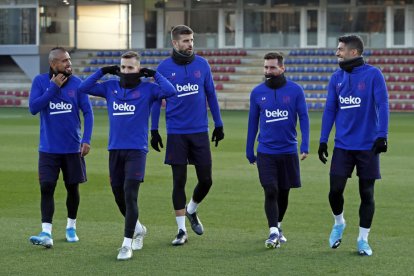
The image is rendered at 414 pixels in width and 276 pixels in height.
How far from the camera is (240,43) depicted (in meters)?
53.3

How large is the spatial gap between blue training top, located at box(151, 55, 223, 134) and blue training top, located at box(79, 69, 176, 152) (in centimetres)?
64

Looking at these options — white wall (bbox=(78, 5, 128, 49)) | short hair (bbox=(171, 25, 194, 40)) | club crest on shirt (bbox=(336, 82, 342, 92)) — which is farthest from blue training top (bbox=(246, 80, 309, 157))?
white wall (bbox=(78, 5, 128, 49))

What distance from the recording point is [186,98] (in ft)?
33.6

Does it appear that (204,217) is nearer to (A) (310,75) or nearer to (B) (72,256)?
(B) (72,256)

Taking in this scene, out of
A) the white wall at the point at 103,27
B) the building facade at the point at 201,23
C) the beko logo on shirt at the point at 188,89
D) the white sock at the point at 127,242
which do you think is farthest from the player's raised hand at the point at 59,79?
the white wall at the point at 103,27

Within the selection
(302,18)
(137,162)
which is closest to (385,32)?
(302,18)

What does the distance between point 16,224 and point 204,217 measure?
214cm

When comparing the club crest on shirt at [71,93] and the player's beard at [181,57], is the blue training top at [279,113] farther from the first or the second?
the club crest on shirt at [71,93]

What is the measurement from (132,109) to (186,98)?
91 cm

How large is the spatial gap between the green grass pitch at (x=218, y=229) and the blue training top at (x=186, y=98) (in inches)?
44.9

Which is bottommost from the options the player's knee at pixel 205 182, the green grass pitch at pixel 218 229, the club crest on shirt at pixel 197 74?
the green grass pitch at pixel 218 229

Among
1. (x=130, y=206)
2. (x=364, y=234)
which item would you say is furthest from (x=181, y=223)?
(x=364, y=234)

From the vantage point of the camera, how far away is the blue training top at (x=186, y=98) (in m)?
10.2

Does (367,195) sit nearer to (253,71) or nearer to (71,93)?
(71,93)
